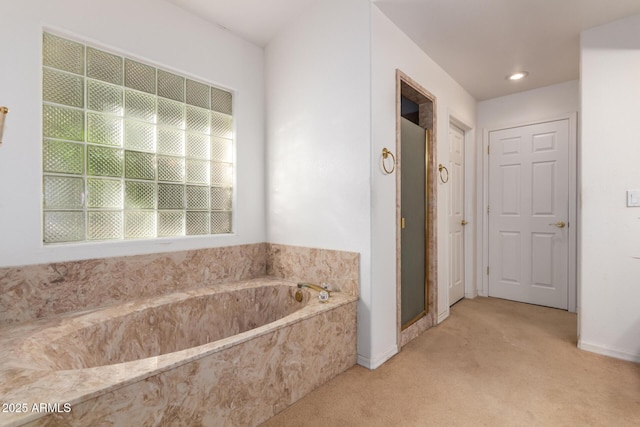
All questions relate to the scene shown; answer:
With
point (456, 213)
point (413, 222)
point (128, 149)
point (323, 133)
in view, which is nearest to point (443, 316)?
point (413, 222)

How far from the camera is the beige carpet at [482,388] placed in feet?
4.99

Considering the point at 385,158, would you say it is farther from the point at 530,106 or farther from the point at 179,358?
the point at 530,106

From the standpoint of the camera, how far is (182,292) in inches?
86.4

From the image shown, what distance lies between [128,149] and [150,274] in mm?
868

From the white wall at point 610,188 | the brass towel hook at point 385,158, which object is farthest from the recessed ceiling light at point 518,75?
the brass towel hook at point 385,158

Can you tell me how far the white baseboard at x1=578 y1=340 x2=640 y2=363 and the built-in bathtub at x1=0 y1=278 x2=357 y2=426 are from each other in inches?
69.4

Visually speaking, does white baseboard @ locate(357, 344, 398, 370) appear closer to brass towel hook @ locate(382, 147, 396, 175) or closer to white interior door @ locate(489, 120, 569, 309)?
brass towel hook @ locate(382, 147, 396, 175)

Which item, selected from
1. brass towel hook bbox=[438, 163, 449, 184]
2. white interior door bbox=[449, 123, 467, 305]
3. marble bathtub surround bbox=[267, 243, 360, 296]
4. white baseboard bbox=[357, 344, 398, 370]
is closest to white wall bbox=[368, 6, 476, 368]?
white baseboard bbox=[357, 344, 398, 370]

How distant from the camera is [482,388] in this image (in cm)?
178

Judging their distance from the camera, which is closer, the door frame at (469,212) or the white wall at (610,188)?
the white wall at (610,188)

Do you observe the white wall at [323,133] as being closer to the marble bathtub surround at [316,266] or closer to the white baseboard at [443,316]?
the marble bathtub surround at [316,266]

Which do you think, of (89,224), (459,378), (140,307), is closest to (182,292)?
(140,307)

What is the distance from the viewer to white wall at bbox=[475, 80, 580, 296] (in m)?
3.18

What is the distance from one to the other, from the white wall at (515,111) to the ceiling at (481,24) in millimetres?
273
